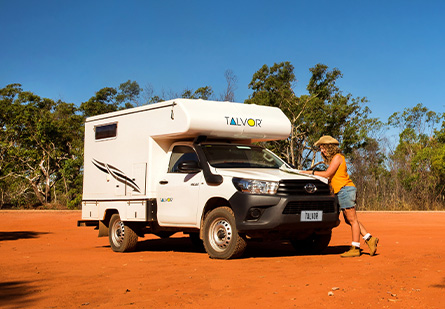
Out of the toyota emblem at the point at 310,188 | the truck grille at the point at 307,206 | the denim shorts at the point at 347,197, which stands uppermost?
the toyota emblem at the point at 310,188

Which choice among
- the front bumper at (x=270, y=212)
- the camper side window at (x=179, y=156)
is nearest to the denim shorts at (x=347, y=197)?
the front bumper at (x=270, y=212)

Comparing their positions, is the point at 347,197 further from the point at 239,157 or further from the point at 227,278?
the point at 227,278

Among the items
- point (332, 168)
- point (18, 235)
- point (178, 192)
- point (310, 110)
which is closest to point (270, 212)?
point (332, 168)

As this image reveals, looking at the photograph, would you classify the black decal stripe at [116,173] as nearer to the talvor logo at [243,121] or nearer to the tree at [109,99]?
the talvor logo at [243,121]

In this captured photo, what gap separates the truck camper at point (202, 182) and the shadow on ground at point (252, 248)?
1.40ft

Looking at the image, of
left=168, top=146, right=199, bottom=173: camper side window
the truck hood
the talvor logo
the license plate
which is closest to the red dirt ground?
the license plate

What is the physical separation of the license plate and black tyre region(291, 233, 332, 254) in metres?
0.86

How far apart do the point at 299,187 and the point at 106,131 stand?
16.5ft

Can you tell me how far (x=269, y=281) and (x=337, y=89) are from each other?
1060 inches

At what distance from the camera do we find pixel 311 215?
901 cm

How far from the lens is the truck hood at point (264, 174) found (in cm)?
894

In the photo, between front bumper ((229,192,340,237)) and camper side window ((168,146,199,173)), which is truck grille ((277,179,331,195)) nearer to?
front bumper ((229,192,340,237))

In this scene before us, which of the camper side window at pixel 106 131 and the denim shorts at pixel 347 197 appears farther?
the camper side window at pixel 106 131

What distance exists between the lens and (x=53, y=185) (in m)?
33.8
